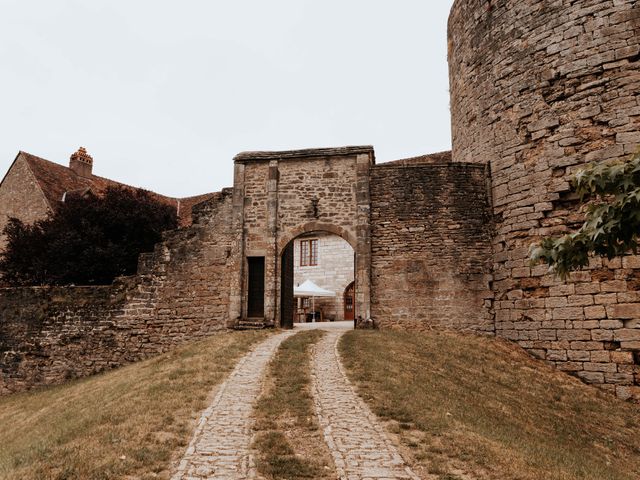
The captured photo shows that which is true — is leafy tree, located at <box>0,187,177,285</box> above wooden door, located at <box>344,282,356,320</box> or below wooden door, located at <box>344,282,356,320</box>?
above

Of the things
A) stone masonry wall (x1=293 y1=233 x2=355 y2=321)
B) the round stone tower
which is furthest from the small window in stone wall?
the round stone tower

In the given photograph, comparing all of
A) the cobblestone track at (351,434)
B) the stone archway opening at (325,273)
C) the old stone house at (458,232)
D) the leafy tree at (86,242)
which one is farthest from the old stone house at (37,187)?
the cobblestone track at (351,434)

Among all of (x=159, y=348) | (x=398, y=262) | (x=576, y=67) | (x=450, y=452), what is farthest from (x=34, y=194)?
(x=450, y=452)

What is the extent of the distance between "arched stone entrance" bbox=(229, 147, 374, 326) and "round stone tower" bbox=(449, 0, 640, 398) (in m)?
3.20

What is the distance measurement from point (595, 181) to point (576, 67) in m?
7.49

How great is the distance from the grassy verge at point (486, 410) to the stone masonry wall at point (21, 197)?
17.2m

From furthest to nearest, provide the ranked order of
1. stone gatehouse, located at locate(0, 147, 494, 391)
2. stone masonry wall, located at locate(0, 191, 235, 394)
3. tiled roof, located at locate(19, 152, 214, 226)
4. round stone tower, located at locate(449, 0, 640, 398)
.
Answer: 1. tiled roof, located at locate(19, 152, 214, 226)
2. stone masonry wall, located at locate(0, 191, 235, 394)
3. stone gatehouse, located at locate(0, 147, 494, 391)
4. round stone tower, located at locate(449, 0, 640, 398)

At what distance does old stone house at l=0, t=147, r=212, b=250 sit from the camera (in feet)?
74.5

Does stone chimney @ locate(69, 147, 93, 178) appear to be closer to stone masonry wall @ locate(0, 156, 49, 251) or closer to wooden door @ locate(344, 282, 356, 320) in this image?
stone masonry wall @ locate(0, 156, 49, 251)

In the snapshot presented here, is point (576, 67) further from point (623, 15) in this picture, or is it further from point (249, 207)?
point (249, 207)

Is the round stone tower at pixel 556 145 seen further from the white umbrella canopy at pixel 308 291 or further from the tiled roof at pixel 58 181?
the tiled roof at pixel 58 181

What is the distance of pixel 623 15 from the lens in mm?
10188

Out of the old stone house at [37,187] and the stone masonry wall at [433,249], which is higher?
the old stone house at [37,187]

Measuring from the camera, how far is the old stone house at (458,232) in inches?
400
